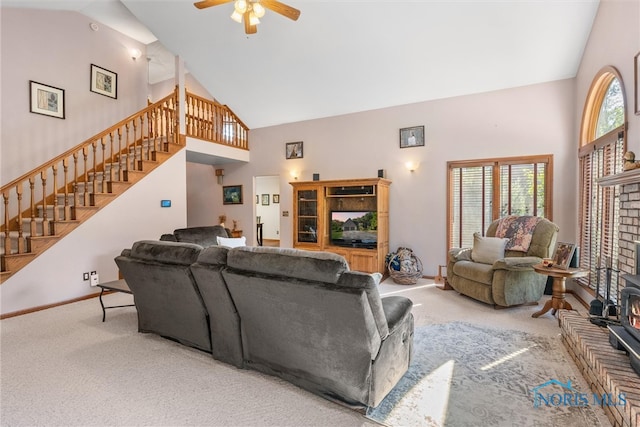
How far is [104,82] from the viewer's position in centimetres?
554

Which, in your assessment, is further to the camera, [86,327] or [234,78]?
[234,78]

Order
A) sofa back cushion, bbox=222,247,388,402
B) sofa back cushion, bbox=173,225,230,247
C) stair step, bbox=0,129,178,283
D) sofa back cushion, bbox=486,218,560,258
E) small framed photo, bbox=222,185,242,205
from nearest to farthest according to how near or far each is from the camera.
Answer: sofa back cushion, bbox=222,247,388,402 < stair step, bbox=0,129,178,283 < sofa back cushion, bbox=486,218,560,258 < sofa back cushion, bbox=173,225,230,247 < small framed photo, bbox=222,185,242,205

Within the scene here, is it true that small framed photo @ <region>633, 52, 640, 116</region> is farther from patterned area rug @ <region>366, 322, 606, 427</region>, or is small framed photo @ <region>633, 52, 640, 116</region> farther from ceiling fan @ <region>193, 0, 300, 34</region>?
ceiling fan @ <region>193, 0, 300, 34</region>

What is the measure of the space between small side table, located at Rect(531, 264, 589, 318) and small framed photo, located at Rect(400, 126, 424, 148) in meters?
2.65

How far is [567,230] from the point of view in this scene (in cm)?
427

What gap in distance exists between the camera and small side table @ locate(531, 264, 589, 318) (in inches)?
119

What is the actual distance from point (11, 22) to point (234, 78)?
10.2 feet

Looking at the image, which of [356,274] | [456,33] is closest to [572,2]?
[456,33]

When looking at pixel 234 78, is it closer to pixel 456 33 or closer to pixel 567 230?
pixel 456 33

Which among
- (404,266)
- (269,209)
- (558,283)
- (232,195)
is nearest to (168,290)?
(404,266)

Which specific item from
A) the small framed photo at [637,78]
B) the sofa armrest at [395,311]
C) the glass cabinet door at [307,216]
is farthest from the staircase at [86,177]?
the small framed photo at [637,78]

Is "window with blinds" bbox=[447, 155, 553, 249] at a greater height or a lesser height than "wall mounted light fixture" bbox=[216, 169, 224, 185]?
lesser

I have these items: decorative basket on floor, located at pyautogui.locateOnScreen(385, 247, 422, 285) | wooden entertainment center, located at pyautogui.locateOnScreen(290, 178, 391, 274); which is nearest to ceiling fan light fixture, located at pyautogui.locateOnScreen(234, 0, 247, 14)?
wooden entertainment center, located at pyautogui.locateOnScreen(290, 178, 391, 274)

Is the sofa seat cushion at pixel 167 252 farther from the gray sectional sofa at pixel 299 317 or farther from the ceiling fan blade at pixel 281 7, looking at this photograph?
the ceiling fan blade at pixel 281 7
